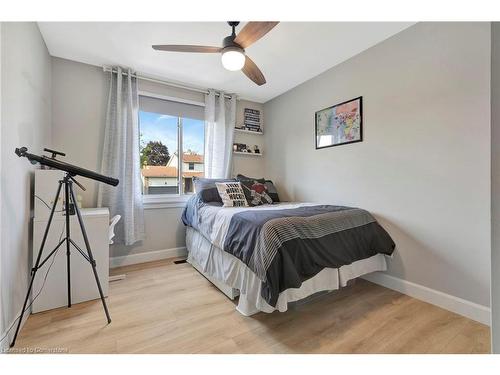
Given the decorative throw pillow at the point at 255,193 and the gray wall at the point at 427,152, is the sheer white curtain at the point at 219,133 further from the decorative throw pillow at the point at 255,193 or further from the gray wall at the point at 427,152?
the gray wall at the point at 427,152

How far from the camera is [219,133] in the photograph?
3.27m

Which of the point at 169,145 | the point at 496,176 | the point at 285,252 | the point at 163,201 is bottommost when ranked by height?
the point at 285,252

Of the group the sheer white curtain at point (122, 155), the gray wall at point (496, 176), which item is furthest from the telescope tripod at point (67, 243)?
the gray wall at point (496, 176)

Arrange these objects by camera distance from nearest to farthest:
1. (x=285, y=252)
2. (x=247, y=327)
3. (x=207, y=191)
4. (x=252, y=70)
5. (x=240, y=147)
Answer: (x=285, y=252) < (x=247, y=327) < (x=252, y=70) < (x=207, y=191) < (x=240, y=147)

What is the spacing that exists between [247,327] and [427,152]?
2033mm

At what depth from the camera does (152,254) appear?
2.88 m

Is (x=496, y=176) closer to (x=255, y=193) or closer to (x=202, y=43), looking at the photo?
(x=255, y=193)

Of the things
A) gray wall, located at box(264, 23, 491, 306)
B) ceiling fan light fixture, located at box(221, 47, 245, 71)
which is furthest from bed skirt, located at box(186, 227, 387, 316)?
ceiling fan light fixture, located at box(221, 47, 245, 71)

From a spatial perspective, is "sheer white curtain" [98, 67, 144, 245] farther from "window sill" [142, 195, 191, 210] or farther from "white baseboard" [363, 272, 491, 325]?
"white baseboard" [363, 272, 491, 325]

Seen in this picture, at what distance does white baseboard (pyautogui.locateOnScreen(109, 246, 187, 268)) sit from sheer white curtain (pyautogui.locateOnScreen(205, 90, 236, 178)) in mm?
1149

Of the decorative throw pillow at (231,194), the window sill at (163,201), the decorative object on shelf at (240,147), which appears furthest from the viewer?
the decorative object on shelf at (240,147)

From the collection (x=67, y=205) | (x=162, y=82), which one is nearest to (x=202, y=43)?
(x=162, y=82)

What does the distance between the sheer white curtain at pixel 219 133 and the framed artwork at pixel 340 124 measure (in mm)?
1289

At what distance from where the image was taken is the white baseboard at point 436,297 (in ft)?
5.24
